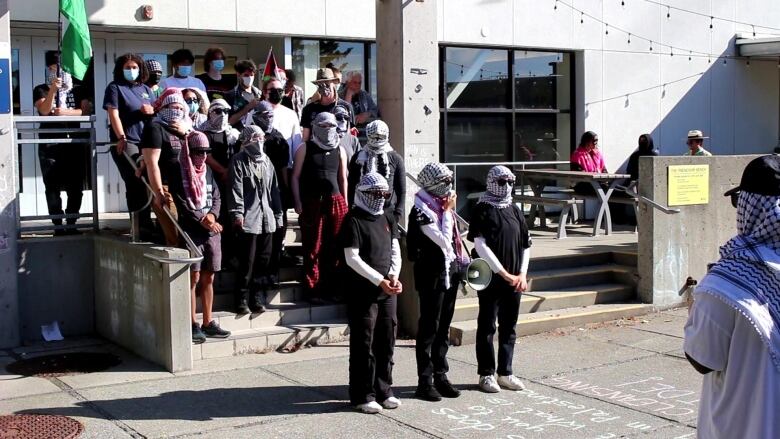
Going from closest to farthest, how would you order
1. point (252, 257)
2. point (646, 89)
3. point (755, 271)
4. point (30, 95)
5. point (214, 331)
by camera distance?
point (755, 271)
point (214, 331)
point (252, 257)
point (30, 95)
point (646, 89)

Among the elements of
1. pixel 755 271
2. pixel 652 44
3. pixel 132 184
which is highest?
pixel 652 44

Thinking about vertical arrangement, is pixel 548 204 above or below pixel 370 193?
below

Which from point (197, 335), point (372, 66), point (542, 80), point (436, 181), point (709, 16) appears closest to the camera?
point (436, 181)

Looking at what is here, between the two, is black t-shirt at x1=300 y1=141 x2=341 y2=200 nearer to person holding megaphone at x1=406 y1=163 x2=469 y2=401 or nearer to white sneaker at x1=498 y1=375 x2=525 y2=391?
person holding megaphone at x1=406 y1=163 x2=469 y2=401

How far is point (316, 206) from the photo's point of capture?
8.93 m

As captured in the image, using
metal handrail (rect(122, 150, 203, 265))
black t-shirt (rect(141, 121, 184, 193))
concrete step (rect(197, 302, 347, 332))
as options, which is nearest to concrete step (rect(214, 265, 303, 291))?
concrete step (rect(197, 302, 347, 332))

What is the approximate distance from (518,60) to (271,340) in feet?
29.3

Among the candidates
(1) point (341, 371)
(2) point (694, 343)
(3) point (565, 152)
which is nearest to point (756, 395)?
(2) point (694, 343)

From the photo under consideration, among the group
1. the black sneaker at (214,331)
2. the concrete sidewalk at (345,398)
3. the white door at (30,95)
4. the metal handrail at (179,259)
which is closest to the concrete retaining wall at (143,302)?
the metal handrail at (179,259)

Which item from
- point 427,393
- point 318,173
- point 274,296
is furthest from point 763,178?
point 274,296

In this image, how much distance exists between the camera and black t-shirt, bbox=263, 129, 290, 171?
30.6 ft

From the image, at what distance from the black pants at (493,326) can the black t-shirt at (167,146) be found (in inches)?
113

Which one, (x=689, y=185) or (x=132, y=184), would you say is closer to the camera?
(x=132, y=184)

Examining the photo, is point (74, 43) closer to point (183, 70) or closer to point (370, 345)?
point (183, 70)
